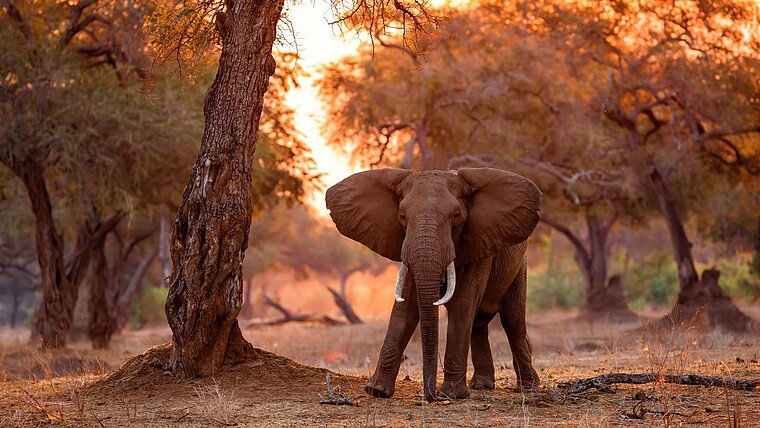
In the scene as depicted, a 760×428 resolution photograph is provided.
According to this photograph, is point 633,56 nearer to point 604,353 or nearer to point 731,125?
point 731,125

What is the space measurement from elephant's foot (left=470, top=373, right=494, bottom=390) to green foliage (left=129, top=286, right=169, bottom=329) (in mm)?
34005

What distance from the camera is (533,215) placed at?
9.53 meters

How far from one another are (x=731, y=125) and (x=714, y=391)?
15444mm

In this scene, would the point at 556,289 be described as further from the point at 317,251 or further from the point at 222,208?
the point at 222,208

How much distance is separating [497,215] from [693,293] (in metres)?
15.7

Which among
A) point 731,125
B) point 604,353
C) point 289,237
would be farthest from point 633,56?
point 289,237

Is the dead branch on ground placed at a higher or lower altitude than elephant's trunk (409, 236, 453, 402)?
lower

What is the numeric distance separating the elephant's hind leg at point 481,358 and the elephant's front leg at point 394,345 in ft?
4.53

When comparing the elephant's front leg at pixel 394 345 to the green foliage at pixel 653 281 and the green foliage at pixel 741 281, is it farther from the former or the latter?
the green foliage at pixel 653 281

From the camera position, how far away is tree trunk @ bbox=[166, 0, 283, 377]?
10.3 metres

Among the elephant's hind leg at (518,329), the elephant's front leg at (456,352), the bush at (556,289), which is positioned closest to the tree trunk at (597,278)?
the bush at (556,289)

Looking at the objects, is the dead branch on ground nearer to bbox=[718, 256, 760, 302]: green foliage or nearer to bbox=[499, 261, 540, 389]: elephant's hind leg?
bbox=[499, 261, 540, 389]: elephant's hind leg

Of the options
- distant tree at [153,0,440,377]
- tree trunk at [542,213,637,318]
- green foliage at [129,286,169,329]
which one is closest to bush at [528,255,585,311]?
tree trunk at [542,213,637,318]

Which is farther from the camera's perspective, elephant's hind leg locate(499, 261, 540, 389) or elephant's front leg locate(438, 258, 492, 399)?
elephant's hind leg locate(499, 261, 540, 389)
